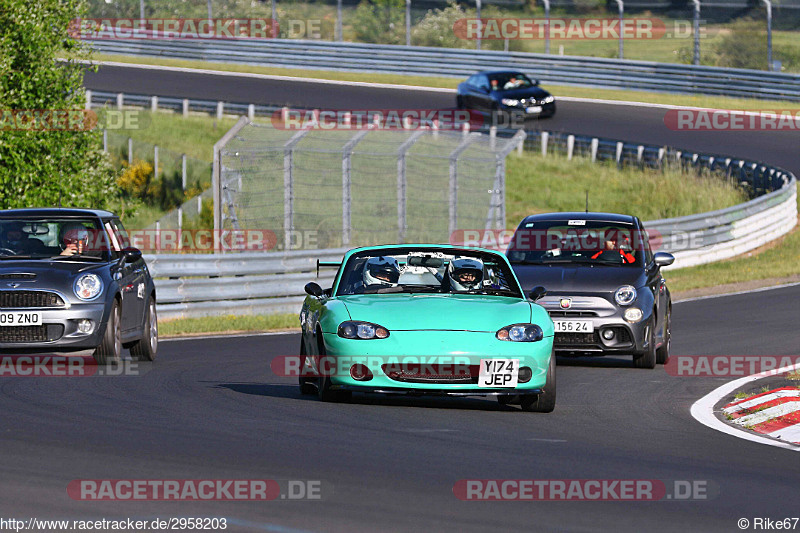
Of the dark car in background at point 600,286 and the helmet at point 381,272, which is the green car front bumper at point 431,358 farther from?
the dark car in background at point 600,286

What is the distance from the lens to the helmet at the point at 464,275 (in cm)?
1123

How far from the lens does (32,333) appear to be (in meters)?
12.7

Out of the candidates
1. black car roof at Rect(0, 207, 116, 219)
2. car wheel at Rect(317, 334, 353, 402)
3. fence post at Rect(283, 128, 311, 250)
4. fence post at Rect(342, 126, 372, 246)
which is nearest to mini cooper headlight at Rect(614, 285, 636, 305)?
car wheel at Rect(317, 334, 353, 402)

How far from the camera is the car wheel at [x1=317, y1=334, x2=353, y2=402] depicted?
10430 mm

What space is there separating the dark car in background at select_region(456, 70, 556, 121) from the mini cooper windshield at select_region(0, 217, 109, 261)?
93.9ft

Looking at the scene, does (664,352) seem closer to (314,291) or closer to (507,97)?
(314,291)

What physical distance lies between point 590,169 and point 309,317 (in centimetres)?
2763

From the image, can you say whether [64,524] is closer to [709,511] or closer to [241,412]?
[709,511]

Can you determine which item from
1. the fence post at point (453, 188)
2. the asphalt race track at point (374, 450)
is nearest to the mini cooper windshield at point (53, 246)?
the asphalt race track at point (374, 450)

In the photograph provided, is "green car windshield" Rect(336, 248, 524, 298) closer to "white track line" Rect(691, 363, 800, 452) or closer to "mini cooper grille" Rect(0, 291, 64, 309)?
"white track line" Rect(691, 363, 800, 452)

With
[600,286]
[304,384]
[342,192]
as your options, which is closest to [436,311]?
[304,384]

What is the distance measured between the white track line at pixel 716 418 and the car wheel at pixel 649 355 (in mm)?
1085

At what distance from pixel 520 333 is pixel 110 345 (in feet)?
15.0

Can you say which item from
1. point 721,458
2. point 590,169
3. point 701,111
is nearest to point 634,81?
point 701,111
